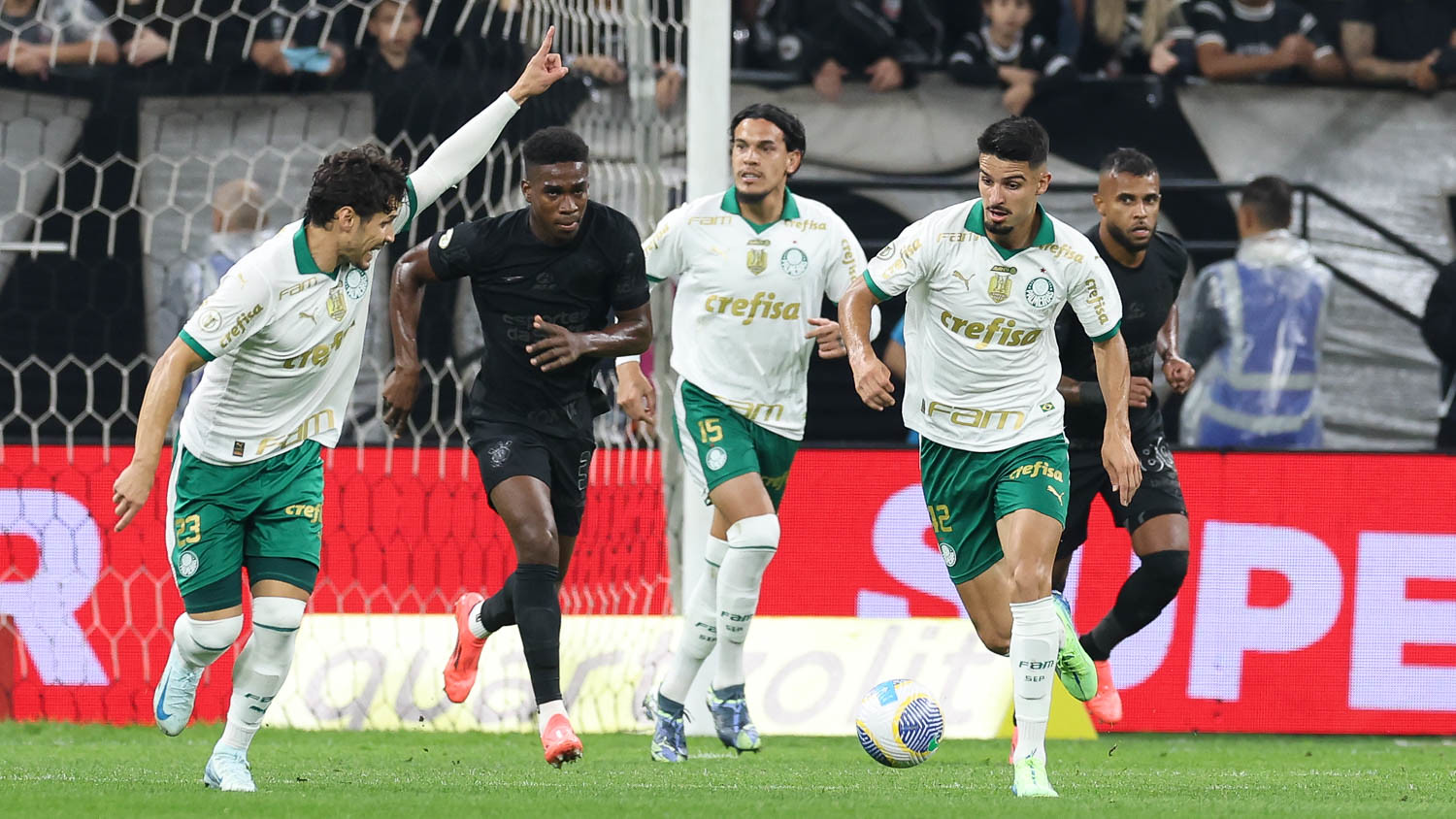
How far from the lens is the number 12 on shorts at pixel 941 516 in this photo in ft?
23.3

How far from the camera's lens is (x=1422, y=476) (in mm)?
9844

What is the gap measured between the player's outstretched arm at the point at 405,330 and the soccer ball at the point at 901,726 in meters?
2.01

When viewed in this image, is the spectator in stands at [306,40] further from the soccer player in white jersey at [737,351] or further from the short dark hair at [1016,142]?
the short dark hair at [1016,142]

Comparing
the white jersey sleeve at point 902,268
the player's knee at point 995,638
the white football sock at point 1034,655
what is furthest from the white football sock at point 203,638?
the player's knee at point 995,638

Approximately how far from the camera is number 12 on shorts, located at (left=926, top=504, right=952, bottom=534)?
711 centimetres

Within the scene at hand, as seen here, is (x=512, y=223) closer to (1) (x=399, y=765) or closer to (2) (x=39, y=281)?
(1) (x=399, y=765)

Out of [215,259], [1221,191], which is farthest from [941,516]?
[1221,191]

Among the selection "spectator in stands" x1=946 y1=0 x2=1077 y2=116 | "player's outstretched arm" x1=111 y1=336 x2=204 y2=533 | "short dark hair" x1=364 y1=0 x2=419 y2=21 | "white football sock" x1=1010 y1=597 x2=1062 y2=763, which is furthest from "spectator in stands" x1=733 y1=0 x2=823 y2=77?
"player's outstretched arm" x1=111 y1=336 x2=204 y2=533

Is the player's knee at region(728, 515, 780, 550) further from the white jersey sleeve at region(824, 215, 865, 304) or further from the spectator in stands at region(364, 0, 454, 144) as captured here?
the spectator in stands at region(364, 0, 454, 144)

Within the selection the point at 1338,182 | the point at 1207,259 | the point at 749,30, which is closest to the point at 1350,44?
the point at 1338,182

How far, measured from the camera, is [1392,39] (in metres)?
12.6

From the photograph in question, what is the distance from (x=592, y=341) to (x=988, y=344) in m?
1.52

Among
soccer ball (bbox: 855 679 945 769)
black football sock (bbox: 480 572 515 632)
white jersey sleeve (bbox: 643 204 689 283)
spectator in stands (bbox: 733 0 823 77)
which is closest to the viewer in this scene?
soccer ball (bbox: 855 679 945 769)

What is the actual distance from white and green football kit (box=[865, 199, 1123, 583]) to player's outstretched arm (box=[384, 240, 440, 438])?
5.83 ft
